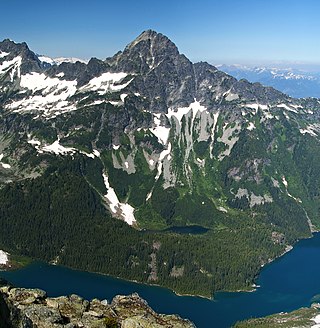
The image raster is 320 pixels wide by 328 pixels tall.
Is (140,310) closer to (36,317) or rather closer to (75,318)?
(75,318)

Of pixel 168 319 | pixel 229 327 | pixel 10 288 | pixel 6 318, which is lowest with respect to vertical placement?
pixel 229 327

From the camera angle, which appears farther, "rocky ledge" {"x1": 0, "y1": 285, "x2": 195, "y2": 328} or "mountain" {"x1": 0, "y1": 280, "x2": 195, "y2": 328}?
"mountain" {"x1": 0, "y1": 280, "x2": 195, "y2": 328}

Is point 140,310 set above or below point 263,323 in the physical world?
above

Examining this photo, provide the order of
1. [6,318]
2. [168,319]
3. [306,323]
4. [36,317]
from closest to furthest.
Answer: [6,318] → [36,317] → [168,319] → [306,323]

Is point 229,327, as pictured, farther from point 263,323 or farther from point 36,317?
point 36,317

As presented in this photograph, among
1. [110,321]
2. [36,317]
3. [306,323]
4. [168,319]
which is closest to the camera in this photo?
[36,317]

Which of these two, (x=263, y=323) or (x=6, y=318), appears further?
(x=263, y=323)

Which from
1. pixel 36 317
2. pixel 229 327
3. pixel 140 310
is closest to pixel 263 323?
pixel 229 327

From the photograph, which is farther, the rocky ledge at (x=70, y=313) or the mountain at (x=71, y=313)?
the mountain at (x=71, y=313)
